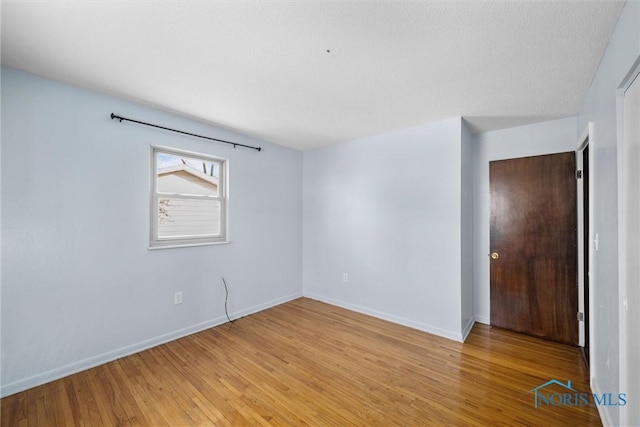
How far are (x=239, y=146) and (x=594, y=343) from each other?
399 centimetres

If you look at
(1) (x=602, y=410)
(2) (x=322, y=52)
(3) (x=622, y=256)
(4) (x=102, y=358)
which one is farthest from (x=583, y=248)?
(4) (x=102, y=358)

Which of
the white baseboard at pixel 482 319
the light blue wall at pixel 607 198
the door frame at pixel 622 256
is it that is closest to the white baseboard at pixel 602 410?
the light blue wall at pixel 607 198

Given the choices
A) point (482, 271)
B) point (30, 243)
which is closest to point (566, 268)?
point (482, 271)

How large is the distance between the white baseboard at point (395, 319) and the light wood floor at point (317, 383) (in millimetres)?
130

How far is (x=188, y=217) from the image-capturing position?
10.1 feet

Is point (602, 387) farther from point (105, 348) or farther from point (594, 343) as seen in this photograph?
point (105, 348)

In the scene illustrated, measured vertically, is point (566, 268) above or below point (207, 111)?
below

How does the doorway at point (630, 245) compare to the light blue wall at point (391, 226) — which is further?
the light blue wall at point (391, 226)

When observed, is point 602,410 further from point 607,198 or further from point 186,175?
point 186,175

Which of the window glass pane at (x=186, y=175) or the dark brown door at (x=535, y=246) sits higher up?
the window glass pane at (x=186, y=175)

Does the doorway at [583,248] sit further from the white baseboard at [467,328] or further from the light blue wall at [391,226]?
the light blue wall at [391,226]

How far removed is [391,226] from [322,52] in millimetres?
2260

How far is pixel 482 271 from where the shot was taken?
10.9 ft

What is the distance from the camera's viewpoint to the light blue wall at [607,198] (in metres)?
1.34
